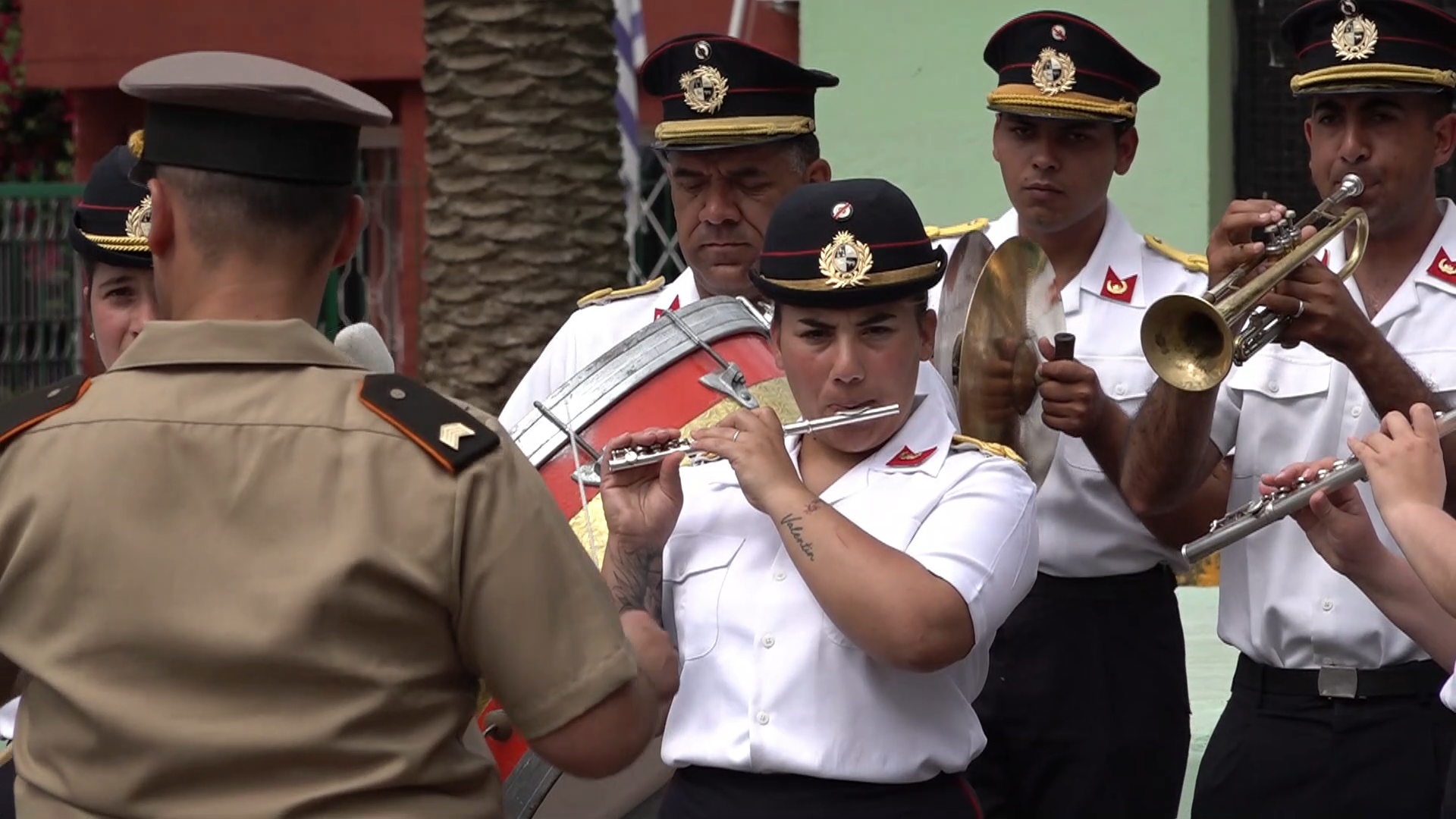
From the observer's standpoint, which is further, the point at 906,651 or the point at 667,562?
the point at 667,562

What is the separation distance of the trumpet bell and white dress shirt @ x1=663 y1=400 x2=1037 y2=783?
520 mm

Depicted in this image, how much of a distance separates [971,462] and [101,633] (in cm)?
141


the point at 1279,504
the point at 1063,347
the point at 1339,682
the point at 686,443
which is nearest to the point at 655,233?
the point at 1063,347

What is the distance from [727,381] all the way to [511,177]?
4.01m

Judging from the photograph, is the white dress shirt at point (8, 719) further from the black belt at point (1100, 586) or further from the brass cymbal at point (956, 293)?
the black belt at point (1100, 586)

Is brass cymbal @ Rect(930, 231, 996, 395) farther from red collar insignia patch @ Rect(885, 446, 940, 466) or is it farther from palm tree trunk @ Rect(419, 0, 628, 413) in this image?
palm tree trunk @ Rect(419, 0, 628, 413)

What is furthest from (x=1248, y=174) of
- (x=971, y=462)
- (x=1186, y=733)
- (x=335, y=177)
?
(x=335, y=177)

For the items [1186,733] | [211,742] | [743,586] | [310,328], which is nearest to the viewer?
[211,742]

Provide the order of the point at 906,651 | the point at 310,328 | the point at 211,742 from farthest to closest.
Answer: the point at 906,651 < the point at 310,328 < the point at 211,742

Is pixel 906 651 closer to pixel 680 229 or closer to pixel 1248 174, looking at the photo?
pixel 680 229

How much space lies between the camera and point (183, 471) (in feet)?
7.67

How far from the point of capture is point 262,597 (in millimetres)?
2309

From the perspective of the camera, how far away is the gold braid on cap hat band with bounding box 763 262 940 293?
3.24 m

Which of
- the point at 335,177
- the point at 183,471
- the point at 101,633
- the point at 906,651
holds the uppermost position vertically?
the point at 335,177
